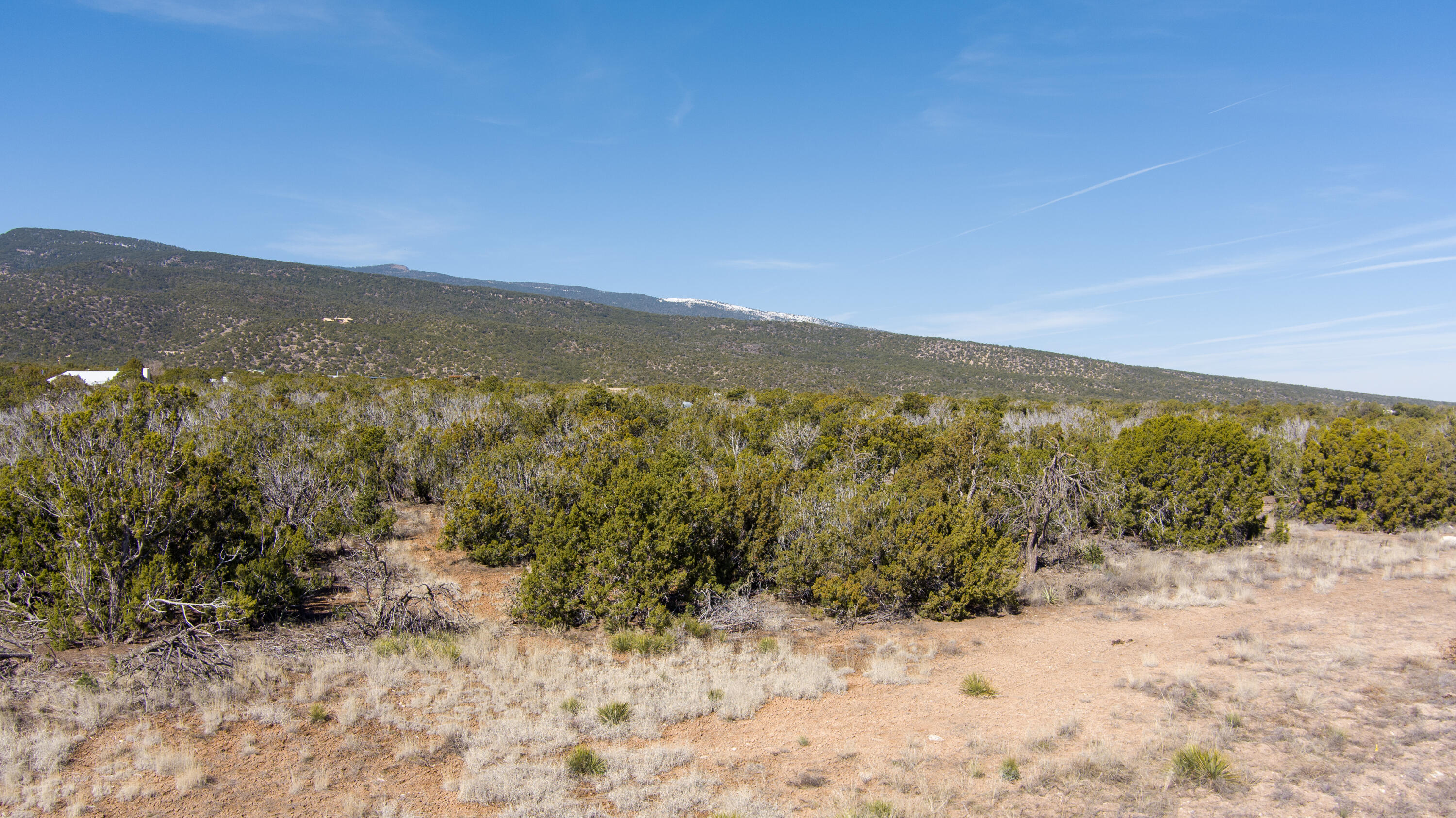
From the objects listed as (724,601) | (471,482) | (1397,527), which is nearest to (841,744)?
(724,601)

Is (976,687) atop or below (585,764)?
atop

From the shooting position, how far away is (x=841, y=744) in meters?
7.12

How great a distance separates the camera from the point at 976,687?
849cm

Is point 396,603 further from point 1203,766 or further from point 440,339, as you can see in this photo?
point 440,339

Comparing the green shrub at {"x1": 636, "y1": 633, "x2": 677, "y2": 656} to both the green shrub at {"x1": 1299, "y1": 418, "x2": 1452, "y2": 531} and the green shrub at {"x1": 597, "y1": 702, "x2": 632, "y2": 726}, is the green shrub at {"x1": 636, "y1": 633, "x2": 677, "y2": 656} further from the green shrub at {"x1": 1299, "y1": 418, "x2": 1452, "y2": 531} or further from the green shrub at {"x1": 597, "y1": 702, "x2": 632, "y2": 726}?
the green shrub at {"x1": 1299, "y1": 418, "x2": 1452, "y2": 531}

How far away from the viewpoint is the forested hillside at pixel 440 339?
59312 mm

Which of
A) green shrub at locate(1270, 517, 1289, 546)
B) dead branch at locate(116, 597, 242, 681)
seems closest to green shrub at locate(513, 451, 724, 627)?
dead branch at locate(116, 597, 242, 681)

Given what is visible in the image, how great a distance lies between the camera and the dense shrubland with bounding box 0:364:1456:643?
8484mm

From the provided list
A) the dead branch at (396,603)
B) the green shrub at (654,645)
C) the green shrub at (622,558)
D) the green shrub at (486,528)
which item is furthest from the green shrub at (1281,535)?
the dead branch at (396,603)

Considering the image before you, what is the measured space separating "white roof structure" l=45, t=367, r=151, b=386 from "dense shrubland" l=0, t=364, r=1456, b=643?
14.3m

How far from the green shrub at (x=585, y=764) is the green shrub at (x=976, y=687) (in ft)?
16.1

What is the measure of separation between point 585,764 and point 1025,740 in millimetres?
4715

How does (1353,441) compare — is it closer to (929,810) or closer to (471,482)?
(929,810)

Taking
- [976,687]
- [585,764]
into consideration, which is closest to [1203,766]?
[976,687]
